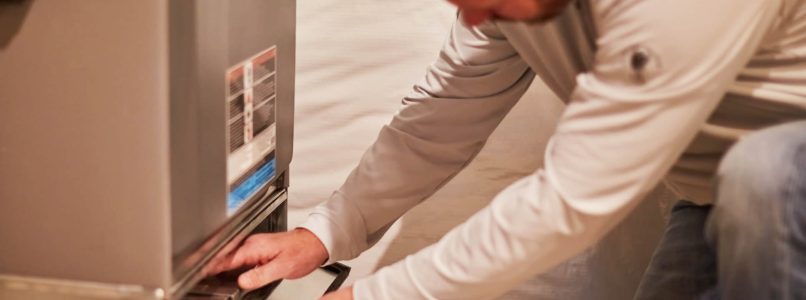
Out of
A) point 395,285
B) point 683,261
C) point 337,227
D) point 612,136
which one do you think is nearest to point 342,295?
point 395,285

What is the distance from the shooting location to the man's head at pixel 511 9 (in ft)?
2.15

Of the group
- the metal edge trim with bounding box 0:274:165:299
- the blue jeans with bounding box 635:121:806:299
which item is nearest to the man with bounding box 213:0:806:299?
the blue jeans with bounding box 635:121:806:299

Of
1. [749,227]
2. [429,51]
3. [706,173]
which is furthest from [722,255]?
[429,51]

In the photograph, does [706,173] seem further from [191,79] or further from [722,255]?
[191,79]

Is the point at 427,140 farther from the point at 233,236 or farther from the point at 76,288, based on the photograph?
the point at 76,288

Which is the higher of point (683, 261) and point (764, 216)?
point (764, 216)

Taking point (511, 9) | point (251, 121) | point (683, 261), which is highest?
point (511, 9)

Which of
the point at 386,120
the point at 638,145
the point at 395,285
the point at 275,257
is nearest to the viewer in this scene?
the point at 638,145

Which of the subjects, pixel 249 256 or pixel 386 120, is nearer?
pixel 249 256

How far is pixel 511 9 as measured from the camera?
2.17ft

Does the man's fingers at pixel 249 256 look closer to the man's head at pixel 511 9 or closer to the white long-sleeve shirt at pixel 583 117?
the white long-sleeve shirt at pixel 583 117

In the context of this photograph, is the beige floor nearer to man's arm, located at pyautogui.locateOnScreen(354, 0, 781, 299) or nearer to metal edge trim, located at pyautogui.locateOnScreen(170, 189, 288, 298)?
metal edge trim, located at pyautogui.locateOnScreen(170, 189, 288, 298)

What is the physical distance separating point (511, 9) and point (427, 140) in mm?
305

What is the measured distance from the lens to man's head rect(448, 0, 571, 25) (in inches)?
25.8
